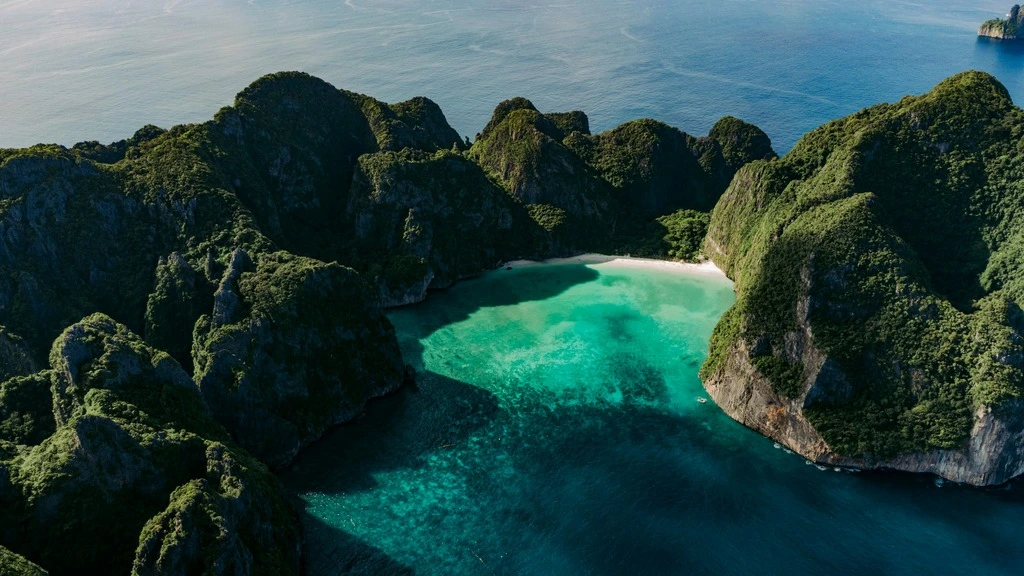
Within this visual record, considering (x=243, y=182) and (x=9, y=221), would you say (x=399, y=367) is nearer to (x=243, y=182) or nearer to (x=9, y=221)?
(x=243, y=182)

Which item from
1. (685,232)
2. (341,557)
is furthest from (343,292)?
(685,232)

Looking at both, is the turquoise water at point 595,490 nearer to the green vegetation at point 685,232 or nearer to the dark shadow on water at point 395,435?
the dark shadow on water at point 395,435

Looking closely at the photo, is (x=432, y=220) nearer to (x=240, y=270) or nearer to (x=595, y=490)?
(x=240, y=270)

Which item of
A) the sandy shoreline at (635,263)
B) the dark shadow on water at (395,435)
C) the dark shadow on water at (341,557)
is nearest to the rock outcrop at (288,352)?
the dark shadow on water at (395,435)

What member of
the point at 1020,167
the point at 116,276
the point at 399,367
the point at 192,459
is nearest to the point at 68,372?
the point at 192,459

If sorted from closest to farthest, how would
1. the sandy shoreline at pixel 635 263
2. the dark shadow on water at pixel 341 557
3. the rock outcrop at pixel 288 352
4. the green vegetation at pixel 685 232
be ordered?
the dark shadow on water at pixel 341 557 → the rock outcrop at pixel 288 352 → the sandy shoreline at pixel 635 263 → the green vegetation at pixel 685 232

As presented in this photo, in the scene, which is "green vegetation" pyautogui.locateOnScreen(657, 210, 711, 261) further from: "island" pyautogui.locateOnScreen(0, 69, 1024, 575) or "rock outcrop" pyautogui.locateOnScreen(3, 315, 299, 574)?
"rock outcrop" pyautogui.locateOnScreen(3, 315, 299, 574)
